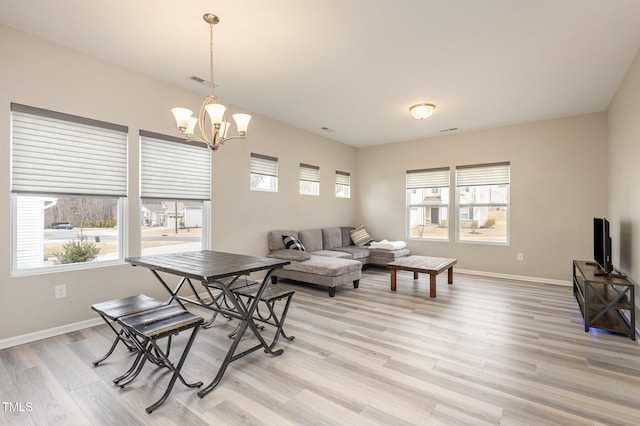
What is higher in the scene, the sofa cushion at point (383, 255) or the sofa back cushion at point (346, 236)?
the sofa back cushion at point (346, 236)

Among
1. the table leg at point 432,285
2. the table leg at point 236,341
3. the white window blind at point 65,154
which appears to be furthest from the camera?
the table leg at point 432,285

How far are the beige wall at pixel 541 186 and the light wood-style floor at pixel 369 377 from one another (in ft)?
6.76

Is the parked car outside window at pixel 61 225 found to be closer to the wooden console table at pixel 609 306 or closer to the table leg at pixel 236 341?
the table leg at pixel 236 341

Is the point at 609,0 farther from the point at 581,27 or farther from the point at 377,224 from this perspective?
the point at 377,224

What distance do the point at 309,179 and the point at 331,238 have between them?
1.25 m

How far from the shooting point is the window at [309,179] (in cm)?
600

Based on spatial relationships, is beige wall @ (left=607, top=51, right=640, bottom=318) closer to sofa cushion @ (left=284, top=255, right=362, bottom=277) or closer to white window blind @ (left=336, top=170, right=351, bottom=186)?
sofa cushion @ (left=284, top=255, right=362, bottom=277)

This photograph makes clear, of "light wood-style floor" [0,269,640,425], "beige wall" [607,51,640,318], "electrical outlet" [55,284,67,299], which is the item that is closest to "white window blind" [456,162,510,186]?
"beige wall" [607,51,640,318]

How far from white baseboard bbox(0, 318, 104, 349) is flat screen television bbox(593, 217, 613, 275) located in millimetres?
5390

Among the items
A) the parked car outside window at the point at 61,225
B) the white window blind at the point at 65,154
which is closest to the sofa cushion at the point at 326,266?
the white window blind at the point at 65,154

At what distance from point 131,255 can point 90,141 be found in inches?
50.1

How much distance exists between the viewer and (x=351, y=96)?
13.8 feet

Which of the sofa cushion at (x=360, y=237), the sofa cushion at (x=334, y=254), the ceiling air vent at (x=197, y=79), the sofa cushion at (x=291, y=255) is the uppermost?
the ceiling air vent at (x=197, y=79)

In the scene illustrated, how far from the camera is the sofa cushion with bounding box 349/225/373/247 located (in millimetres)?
6688
